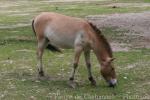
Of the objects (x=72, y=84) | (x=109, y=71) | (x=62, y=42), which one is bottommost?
(x=72, y=84)

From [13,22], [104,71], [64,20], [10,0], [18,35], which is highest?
[64,20]

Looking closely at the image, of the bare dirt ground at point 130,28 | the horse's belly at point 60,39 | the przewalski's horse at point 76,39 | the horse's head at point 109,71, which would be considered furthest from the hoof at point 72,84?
the bare dirt ground at point 130,28

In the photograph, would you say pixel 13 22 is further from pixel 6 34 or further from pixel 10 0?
pixel 10 0

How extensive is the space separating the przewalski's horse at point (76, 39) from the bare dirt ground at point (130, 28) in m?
5.31

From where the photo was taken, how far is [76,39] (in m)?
10.3

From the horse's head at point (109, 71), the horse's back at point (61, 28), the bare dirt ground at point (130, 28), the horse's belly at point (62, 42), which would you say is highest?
the horse's back at point (61, 28)

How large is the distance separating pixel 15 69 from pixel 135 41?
6.49m

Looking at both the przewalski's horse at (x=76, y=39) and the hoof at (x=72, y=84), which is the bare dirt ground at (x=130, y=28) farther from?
the hoof at (x=72, y=84)

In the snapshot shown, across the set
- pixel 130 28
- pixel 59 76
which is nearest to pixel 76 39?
pixel 59 76

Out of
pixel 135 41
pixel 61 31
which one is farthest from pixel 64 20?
pixel 135 41

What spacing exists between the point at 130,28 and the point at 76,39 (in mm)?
10950

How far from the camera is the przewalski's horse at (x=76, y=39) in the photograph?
1019cm

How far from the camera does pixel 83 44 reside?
10.2 metres

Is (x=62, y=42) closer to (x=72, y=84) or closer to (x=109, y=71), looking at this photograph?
(x=72, y=84)
